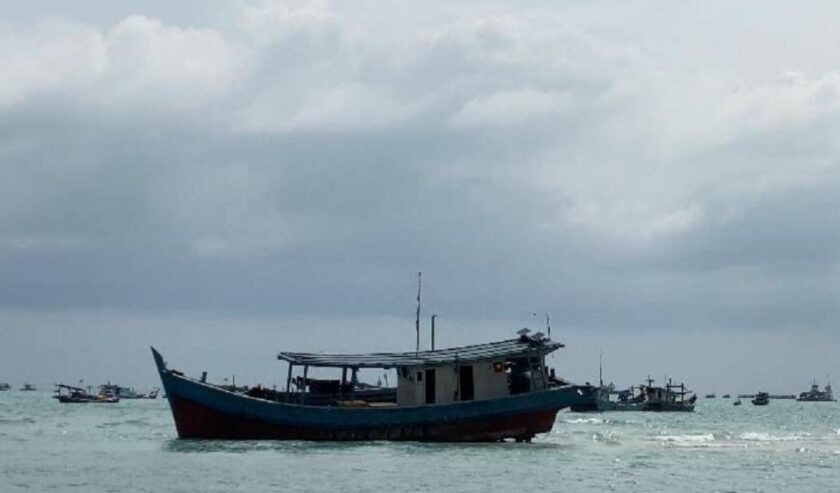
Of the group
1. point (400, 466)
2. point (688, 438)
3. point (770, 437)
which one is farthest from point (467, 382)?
point (770, 437)

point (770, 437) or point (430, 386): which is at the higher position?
point (430, 386)

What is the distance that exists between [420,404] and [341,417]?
3.11 metres

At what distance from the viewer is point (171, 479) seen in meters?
36.8

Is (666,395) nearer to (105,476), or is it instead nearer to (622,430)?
(622,430)

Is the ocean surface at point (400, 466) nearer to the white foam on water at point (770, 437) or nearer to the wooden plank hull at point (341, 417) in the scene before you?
Result: the wooden plank hull at point (341, 417)

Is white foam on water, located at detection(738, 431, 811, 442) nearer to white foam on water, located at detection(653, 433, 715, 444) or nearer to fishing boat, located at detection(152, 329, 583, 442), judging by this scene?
white foam on water, located at detection(653, 433, 715, 444)

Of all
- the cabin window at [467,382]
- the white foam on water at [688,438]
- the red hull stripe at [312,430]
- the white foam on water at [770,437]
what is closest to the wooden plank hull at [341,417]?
the red hull stripe at [312,430]

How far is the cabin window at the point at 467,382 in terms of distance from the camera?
49.2 m

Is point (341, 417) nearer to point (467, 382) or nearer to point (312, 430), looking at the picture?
point (312, 430)

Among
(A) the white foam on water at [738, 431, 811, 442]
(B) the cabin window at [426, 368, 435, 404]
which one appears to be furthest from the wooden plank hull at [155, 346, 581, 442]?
(A) the white foam on water at [738, 431, 811, 442]

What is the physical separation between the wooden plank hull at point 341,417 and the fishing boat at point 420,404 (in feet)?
0.12

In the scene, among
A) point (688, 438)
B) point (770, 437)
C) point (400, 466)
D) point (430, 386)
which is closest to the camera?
point (400, 466)

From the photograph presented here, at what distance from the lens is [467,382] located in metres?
49.3

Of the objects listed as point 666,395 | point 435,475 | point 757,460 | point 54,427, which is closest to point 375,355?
point 435,475
